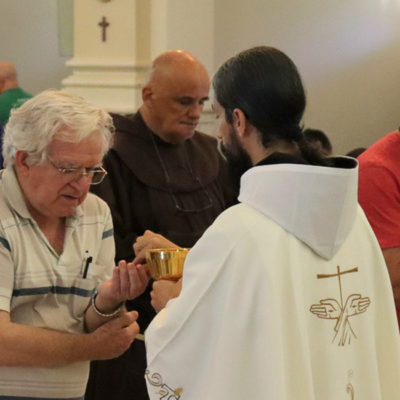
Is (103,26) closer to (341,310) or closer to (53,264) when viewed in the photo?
(53,264)

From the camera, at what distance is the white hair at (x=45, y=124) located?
2.39 meters

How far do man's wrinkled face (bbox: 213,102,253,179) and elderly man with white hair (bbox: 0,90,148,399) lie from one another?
376 mm

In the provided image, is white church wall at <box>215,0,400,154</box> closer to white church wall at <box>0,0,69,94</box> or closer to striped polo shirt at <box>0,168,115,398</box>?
white church wall at <box>0,0,69,94</box>

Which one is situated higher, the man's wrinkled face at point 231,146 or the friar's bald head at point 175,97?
the man's wrinkled face at point 231,146

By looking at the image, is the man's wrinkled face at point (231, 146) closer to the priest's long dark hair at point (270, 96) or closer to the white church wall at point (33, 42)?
the priest's long dark hair at point (270, 96)

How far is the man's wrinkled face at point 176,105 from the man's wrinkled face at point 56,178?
149 centimetres

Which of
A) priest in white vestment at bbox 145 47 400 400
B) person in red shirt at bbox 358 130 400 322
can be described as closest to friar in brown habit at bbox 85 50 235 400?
person in red shirt at bbox 358 130 400 322

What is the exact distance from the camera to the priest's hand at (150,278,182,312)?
242cm

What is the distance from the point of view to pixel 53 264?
243 centimetres

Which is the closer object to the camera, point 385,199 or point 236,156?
point 236,156

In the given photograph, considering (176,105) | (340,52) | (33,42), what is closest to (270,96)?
(176,105)

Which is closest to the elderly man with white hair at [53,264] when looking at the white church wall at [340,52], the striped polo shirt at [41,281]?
the striped polo shirt at [41,281]

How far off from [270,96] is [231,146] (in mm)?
190

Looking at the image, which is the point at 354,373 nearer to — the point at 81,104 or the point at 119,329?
the point at 119,329
